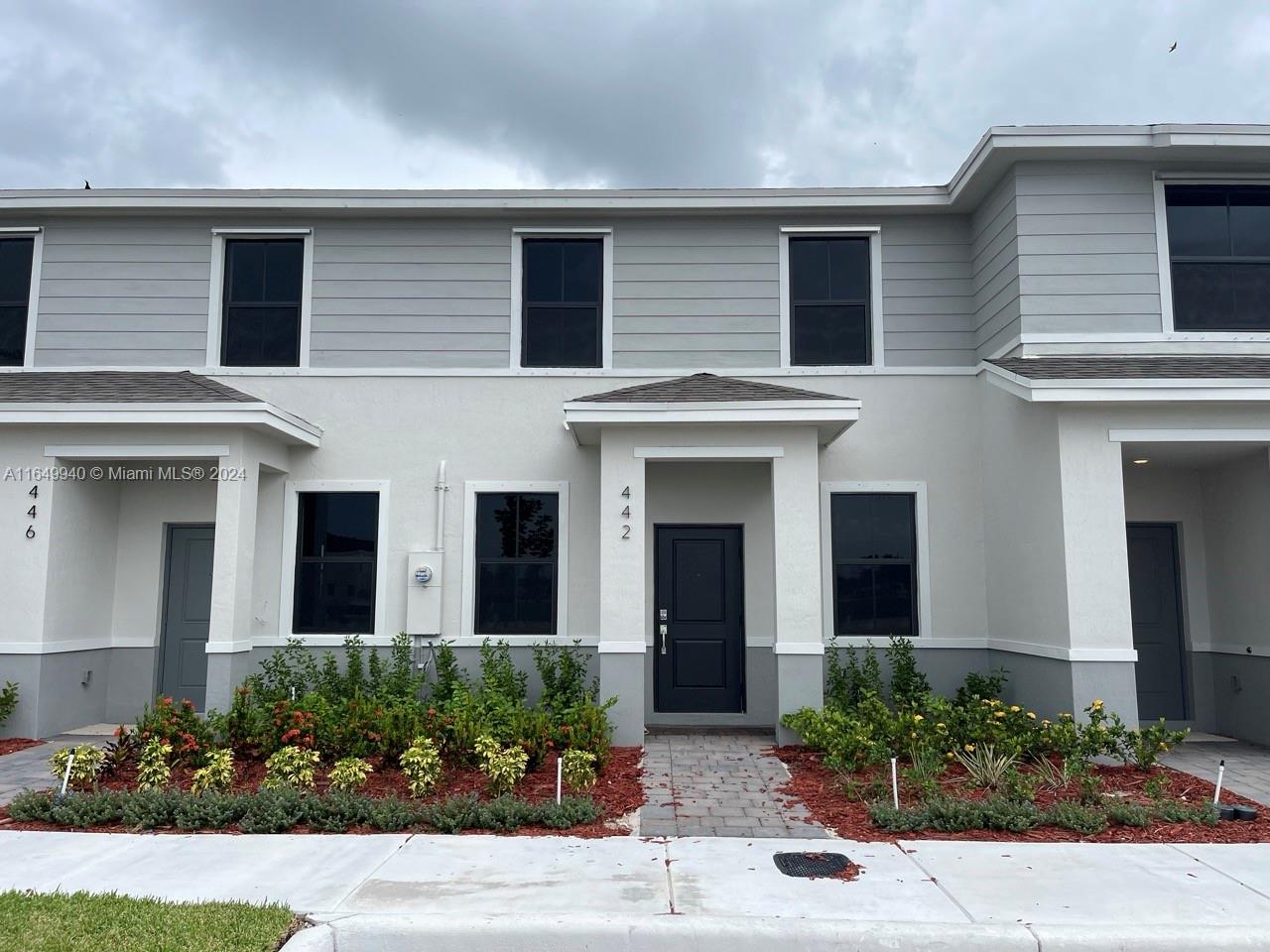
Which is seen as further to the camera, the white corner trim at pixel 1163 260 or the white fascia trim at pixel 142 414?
the white corner trim at pixel 1163 260

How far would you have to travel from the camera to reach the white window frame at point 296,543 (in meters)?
9.91

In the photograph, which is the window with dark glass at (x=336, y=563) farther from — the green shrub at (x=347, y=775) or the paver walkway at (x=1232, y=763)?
the paver walkway at (x=1232, y=763)

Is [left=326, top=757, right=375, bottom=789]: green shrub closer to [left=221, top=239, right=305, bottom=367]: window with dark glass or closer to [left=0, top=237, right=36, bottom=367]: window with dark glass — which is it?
[left=221, top=239, right=305, bottom=367]: window with dark glass

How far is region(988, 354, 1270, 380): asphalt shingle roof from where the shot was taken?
814 centimetres

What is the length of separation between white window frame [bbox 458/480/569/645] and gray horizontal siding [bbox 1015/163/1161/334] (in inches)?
210

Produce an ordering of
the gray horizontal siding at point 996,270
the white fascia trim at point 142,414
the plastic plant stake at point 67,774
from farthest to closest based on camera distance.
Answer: the gray horizontal siding at point 996,270 < the white fascia trim at point 142,414 < the plastic plant stake at point 67,774

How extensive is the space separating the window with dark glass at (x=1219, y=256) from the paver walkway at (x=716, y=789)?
6.36 meters

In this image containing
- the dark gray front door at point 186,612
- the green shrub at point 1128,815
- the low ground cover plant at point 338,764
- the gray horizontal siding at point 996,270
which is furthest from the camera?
the dark gray front door at point 186,612

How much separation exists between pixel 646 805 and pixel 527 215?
6.85 meters

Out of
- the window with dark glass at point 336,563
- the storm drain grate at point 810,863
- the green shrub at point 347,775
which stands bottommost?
the storm drain grate at point 810,863

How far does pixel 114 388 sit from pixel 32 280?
261 cm

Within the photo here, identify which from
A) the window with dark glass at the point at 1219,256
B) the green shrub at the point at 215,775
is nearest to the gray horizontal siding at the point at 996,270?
the window with dark glass at the point at 1219,256

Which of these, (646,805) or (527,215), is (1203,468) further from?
(527,215)

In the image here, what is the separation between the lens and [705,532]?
10.1 meters
